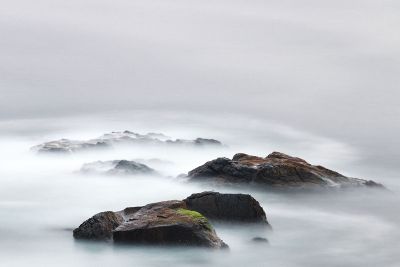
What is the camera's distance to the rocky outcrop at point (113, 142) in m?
83.1

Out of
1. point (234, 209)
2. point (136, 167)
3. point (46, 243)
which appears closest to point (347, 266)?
point (234, 209)

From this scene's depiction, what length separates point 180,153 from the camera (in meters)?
85.2

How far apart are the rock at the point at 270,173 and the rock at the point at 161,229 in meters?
16.0

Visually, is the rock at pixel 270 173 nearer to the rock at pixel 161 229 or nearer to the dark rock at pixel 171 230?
the rock at pixel 161 229

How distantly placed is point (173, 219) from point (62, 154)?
130ft

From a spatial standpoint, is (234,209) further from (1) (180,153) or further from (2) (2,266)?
(1) (180,153)

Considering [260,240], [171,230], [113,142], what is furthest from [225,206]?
[113,142]

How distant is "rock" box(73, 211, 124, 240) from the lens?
4288 cm

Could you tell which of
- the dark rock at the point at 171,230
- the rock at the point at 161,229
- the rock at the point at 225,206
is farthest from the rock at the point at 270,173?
the dark rock at the point at 171,230

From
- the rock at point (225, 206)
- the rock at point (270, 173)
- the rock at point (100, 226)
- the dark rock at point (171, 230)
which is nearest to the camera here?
the dark rock at point (171, 230)

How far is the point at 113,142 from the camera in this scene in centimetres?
8981

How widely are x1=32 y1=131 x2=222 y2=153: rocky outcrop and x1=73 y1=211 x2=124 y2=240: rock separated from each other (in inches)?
1484

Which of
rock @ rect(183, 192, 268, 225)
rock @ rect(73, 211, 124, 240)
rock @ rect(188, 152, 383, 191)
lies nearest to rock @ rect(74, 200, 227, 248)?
rock @ rect(73, 211, 124, 240)

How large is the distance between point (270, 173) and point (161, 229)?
18.7m
